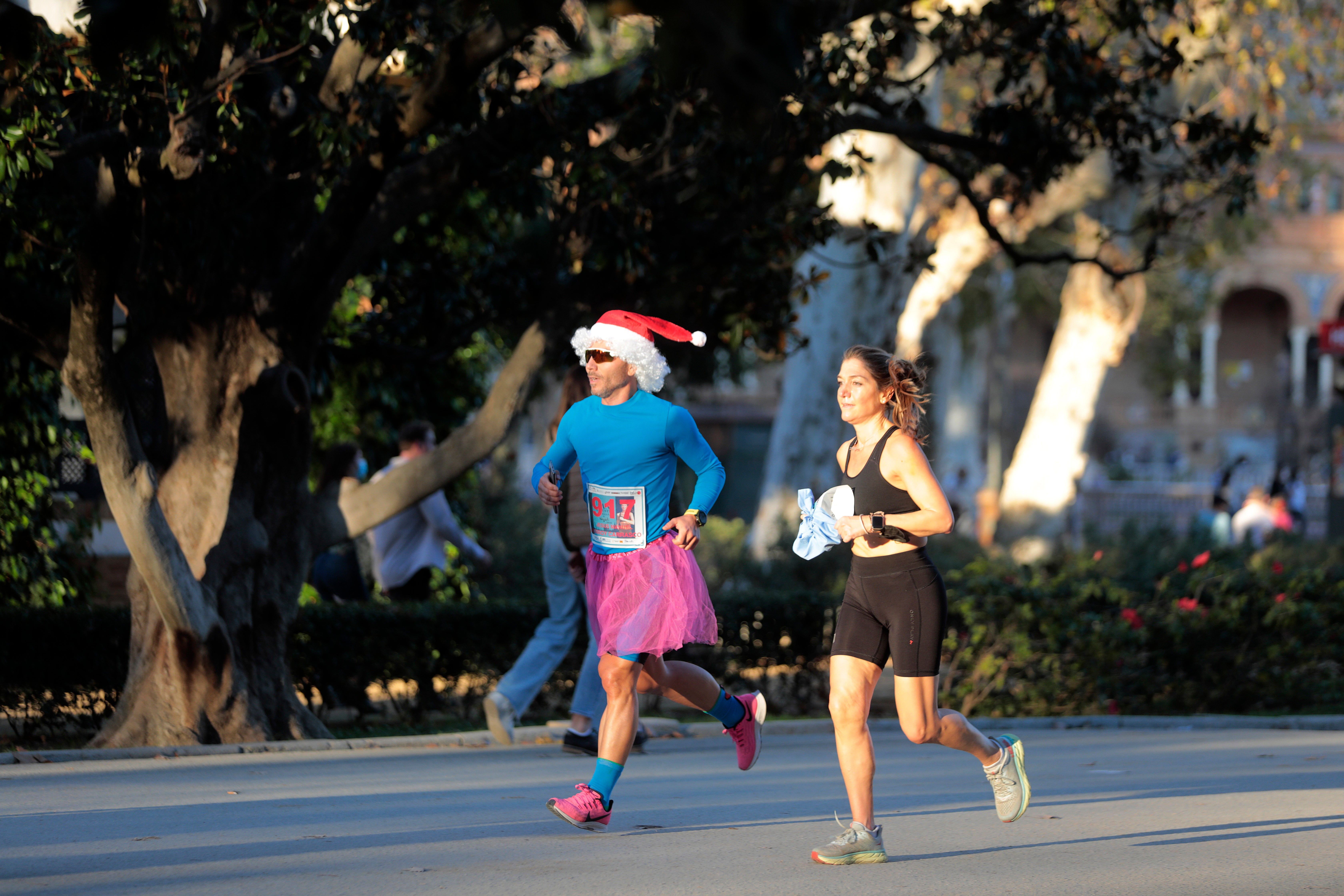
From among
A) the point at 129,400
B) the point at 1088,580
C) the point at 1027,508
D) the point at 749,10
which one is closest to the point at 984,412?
the point at 1027,508

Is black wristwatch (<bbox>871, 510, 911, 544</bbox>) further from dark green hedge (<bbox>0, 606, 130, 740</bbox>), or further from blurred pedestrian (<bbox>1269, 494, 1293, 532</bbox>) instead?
blurred pedestrian (<bbox>1269, 494, 1293, 532</bbox>)

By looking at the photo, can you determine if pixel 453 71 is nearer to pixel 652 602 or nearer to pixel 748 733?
pixel 652 602

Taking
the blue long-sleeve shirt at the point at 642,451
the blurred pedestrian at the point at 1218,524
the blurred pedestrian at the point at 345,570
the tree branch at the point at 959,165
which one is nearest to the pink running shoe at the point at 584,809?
the blue long-sleeve shirt at the point at 642,451

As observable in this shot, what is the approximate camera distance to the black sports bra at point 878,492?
Result: 530cm

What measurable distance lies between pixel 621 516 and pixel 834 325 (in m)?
11.9

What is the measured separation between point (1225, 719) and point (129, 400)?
719 centimetres

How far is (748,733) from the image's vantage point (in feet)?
20.4

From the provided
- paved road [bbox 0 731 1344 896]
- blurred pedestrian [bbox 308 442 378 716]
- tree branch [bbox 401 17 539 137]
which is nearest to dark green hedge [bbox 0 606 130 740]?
blurred pedestrian [bbox 308 442 378 716]

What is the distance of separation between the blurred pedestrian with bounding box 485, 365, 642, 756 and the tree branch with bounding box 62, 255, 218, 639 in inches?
66.0

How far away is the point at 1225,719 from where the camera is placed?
1023 centimetres

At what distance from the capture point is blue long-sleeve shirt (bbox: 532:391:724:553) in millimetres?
5812

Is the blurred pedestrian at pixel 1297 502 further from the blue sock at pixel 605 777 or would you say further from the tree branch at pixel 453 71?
the blue sock at pixel 605 777

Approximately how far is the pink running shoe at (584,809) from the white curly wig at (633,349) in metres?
1.57

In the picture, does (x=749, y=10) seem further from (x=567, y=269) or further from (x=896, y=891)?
(x=567, y=269)
